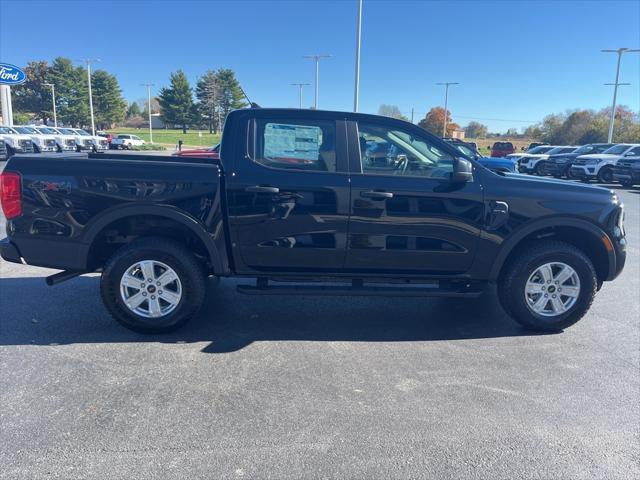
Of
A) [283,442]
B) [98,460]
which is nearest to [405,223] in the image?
[283,442]

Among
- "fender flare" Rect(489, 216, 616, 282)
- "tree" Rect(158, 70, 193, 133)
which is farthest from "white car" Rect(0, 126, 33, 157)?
"tree" Rect(158, 70, 193, 133)

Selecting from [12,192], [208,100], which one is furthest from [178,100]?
[12,192]

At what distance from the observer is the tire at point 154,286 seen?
160 inches

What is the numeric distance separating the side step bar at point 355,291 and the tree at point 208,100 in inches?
2499

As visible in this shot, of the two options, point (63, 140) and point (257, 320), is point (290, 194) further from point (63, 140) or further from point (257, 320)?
point (63, 140)

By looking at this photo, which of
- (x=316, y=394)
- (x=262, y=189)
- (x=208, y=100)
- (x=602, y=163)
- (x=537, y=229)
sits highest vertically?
(x=208, y=100)

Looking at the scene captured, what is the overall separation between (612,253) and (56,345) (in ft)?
16.2

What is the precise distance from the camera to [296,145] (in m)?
4.24

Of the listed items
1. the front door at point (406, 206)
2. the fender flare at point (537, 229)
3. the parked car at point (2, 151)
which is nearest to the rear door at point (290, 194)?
the front door at point (406, 206)

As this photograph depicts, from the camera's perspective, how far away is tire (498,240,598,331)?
432cm

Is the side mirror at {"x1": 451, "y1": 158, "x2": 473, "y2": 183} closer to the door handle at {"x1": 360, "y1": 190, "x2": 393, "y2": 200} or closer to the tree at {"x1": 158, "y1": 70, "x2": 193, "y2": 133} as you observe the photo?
the door handle at {"x1": 360, "y1": 190, "x2": 393, "y2": 200}

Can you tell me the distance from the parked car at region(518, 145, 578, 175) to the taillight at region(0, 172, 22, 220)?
86.5ft

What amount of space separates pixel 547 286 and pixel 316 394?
2.46 meters

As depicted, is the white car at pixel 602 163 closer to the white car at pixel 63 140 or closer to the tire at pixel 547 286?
the tire at pixel 547 286
